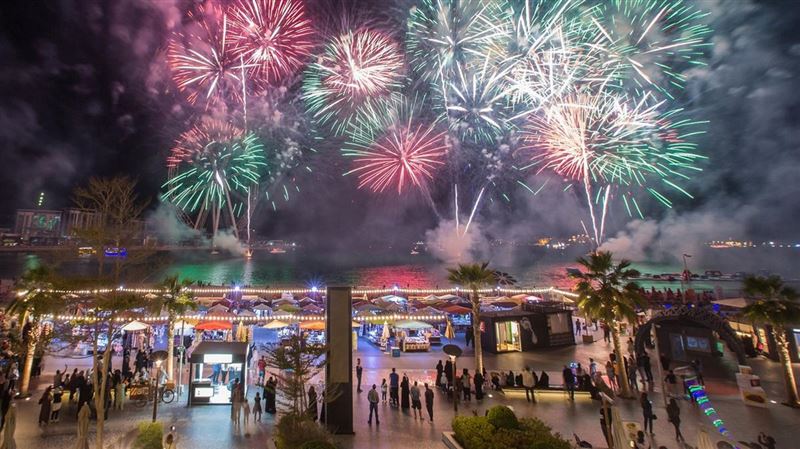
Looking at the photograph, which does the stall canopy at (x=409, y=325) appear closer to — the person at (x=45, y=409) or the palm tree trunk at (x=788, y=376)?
the person at (x=45, y=409)

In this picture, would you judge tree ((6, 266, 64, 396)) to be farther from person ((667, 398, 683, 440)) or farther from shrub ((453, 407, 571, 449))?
person ((667, 398, 683, 440))

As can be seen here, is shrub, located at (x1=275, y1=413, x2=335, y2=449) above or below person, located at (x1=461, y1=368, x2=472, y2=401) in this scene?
above

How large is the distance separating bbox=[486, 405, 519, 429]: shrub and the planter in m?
1.09

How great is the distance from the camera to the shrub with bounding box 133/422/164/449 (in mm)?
8595

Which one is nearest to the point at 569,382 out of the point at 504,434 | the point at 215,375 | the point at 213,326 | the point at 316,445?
the point at 504,434

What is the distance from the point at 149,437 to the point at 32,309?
1119 centimetres

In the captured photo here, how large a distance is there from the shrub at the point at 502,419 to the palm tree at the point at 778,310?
1236cm

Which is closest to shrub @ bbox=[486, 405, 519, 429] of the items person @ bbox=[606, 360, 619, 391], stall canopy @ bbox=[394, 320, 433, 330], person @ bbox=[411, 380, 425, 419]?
person @ bbox=[411, 380, 425, 419]

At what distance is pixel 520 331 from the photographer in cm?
2377

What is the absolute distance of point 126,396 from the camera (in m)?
15.0

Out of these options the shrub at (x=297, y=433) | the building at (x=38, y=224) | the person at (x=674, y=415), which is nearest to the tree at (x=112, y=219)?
the shrub at (x=297, y=433)

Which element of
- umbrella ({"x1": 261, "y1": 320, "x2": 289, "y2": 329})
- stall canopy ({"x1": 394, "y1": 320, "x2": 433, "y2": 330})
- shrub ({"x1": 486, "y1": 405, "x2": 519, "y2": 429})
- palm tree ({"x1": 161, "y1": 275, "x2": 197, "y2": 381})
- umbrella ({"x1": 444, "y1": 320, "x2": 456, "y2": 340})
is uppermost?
palm tree ({"x1": 161, "y1": 275, "x2": 197, "y2": 381})

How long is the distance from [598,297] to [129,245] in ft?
61.2

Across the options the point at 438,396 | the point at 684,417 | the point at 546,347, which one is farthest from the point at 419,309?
the point at 684,417
